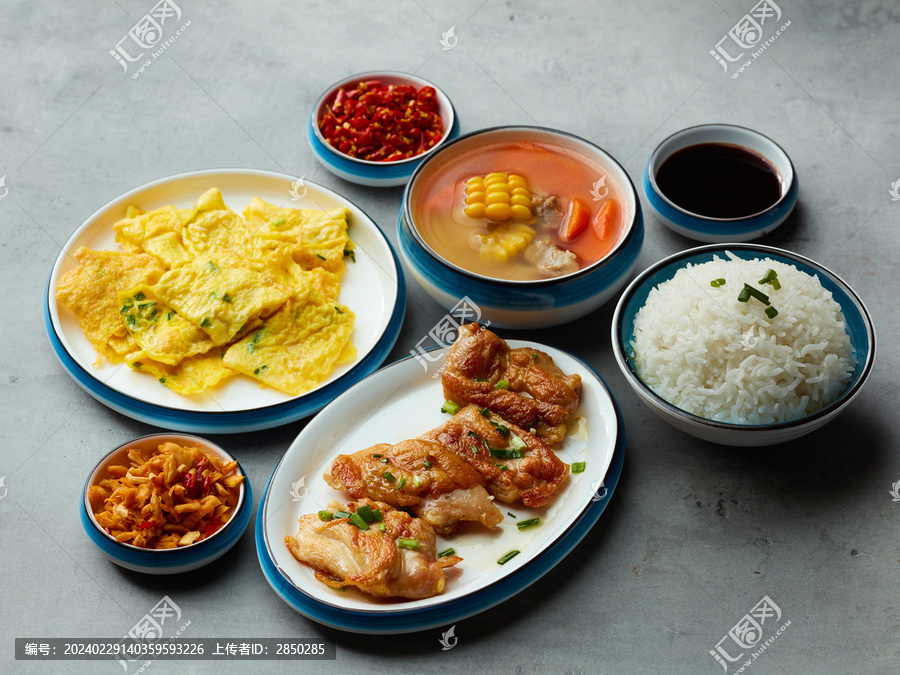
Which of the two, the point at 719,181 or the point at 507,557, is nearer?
the point at 507,557

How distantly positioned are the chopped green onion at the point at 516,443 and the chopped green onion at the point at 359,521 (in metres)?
0.75

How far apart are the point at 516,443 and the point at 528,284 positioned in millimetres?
821

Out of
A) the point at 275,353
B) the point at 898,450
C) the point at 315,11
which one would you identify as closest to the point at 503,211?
the point at 275,353

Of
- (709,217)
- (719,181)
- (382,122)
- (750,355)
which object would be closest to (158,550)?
(750,355)

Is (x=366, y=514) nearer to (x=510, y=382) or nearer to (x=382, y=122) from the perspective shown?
(x=510, y=382)

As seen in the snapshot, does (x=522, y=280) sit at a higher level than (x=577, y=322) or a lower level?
higher

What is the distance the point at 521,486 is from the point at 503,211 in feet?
5.11

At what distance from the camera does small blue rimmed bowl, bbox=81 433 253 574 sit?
3425 millimetres

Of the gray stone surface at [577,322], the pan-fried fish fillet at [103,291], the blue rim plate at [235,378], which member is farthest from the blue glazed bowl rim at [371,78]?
the pan-fried fish fillet at [103,291]

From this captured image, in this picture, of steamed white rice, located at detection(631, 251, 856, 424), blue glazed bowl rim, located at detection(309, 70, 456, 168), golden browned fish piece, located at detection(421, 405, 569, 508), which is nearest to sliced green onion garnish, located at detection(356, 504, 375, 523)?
golden browned fish piece, located at detection(421, 405, 569, 508)

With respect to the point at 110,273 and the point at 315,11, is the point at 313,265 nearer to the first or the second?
the point at 110,273

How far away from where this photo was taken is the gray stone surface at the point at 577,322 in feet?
11.3

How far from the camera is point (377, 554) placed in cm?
325

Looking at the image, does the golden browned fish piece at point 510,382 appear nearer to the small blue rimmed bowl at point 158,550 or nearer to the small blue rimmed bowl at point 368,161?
the small blue rimmed bowl at point 158,550
